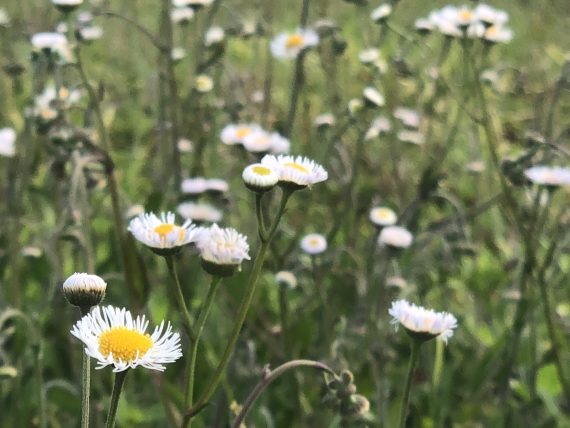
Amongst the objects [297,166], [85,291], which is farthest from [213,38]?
[85,291]

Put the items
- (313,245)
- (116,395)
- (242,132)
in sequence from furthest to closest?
(242,132), (313,245), (116,395)

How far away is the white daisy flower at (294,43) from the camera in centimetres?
168

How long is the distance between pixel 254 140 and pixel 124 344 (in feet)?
2.76

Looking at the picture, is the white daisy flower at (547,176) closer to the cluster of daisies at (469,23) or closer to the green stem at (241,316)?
the cluster of daisies at (469,23)

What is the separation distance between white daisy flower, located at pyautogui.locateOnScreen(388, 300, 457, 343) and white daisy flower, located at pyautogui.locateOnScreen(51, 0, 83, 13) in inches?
31.2

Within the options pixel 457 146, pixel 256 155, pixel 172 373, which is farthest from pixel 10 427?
pixel 457 146

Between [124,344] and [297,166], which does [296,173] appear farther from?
[124,344]

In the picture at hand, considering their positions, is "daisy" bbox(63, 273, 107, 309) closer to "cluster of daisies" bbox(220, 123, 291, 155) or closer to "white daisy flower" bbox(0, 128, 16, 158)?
"cluster of daisies" bbox(220, 123, 291, 155)

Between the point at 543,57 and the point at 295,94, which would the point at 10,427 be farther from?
the point at 543,57

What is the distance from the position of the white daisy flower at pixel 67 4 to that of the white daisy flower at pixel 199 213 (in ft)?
1.27

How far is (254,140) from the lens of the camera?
4.69ft

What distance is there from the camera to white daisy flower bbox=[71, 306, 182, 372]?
59 cm

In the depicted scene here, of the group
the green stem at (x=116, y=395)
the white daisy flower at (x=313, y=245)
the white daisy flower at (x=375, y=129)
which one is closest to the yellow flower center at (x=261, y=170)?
the green stem at (x=116, y=395)

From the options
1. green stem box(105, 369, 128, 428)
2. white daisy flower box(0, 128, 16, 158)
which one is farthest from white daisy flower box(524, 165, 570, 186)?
white daisy flower box(0, 128, 16, 158)
